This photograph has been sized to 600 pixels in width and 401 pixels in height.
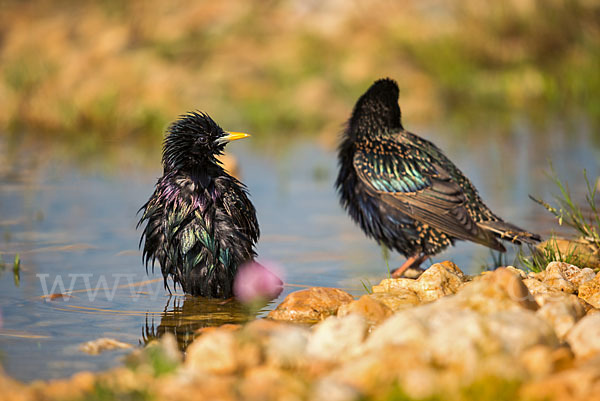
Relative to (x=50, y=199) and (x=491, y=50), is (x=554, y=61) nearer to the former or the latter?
(x=491, y=50)

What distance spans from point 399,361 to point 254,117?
37.5ft

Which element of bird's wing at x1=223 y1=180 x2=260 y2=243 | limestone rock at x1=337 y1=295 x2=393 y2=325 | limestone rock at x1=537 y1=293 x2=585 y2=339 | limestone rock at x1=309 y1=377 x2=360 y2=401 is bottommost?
limestone rock at x1=309 y1=377 x2=360 y2=401

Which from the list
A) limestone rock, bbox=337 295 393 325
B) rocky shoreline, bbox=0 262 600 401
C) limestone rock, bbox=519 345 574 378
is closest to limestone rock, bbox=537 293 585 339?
rocky shoreline, bbox=0 262 600 401

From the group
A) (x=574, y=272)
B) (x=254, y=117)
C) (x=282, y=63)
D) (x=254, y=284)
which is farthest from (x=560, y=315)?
(x=282, y=63)

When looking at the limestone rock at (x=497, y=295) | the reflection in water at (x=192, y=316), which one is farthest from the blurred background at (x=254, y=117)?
the limestone rock at (x=497, y=295)

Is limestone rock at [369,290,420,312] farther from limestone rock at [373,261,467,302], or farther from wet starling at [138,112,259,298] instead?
wet starling at [138,112,259,298]

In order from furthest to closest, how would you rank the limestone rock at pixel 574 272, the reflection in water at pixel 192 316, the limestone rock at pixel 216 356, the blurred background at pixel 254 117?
the blurred background at pixel 254 117 < the limestone rock at pixel 574 272 < the reflection in water at pixel 192 316 < the limestone rock at pixel 216 356

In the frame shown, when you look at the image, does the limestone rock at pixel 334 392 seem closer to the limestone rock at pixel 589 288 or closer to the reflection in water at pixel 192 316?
the reflection in water at pixel 192 316

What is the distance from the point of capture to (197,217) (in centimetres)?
618

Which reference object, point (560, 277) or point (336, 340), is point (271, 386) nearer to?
point (336, 340)

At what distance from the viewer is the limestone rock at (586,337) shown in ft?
14.3

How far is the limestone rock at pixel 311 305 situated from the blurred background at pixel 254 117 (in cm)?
32

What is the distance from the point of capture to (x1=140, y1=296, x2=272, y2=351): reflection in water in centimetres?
562

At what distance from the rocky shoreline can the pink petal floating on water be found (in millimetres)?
1291
